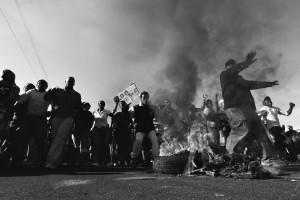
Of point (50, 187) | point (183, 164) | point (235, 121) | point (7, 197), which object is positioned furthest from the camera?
point (235, 121)

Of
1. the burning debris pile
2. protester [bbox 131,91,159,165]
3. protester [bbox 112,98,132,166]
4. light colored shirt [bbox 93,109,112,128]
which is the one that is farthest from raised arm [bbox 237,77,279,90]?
light colored shirt [bbox 93,109,112,128]

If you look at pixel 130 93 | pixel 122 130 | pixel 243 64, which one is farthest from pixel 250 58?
pixel 130 93

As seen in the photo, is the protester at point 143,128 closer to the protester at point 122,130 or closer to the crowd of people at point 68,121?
the crowd of people at point 68,121

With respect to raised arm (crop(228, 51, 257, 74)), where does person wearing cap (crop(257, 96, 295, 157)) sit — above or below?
below

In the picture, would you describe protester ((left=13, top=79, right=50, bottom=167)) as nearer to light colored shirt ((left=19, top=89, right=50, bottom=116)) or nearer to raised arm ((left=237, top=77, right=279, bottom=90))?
light colored shirt ((left=19, top=89, right=50, bottom=116))

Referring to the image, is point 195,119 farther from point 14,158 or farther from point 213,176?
point 14,158

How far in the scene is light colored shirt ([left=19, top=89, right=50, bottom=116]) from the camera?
7.41 meters

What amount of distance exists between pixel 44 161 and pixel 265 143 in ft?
15.4

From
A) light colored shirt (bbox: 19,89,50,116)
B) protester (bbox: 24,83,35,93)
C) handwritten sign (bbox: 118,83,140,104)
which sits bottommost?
light colored shirt (bbox: 19,89,50,116)

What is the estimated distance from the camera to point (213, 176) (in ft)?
18.5

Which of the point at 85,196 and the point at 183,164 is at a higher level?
the point at 183,164

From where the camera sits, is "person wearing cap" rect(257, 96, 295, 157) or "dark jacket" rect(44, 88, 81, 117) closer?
"dark jacket" rect(44, 88, 81, 117)

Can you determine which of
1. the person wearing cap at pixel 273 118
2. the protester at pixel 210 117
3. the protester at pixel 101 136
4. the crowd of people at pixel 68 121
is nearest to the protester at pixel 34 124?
the crowd of people at pixel 68 121

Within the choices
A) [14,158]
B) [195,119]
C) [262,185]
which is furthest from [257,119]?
[14,158]
